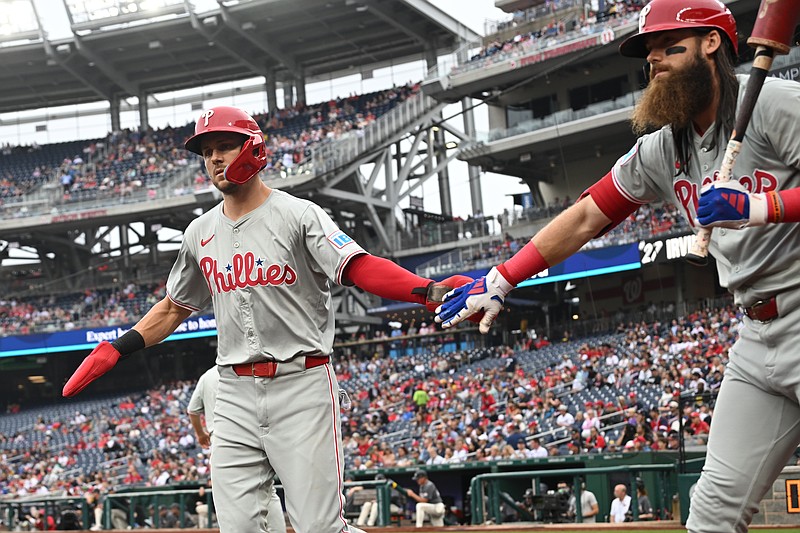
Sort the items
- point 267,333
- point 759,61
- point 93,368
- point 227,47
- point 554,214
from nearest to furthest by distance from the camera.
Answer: point 759,61
point 267,333
point 93,368
point 554,214
point 227,47

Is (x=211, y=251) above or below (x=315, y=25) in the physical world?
below

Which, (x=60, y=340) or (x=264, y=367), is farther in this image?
(x=60, y=340)

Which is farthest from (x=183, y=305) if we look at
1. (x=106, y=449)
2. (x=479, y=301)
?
(x=106, y=449)

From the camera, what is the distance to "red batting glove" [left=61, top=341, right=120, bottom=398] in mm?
4754

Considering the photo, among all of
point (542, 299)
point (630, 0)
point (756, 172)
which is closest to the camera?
point (756, 172)

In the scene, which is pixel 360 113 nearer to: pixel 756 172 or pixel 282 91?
pixel 282 91

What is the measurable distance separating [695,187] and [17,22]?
41.2 metres

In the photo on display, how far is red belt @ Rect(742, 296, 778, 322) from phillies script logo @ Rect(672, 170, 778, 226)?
0.36 meters

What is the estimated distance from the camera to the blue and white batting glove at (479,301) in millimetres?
3566

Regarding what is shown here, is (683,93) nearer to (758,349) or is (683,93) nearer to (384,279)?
(758,349)

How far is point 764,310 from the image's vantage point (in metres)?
3.30

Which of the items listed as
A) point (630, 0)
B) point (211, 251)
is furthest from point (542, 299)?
point (211, 251)

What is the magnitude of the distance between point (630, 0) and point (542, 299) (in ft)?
31.4

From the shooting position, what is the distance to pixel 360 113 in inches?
1501
